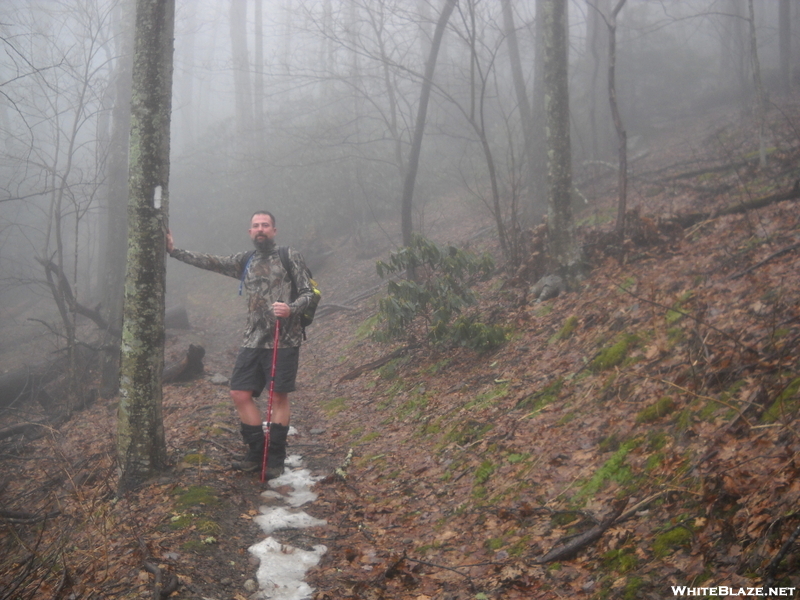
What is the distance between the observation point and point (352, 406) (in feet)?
28.0

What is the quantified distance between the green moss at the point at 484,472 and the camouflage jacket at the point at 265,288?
2137mm

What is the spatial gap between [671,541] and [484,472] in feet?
6.82

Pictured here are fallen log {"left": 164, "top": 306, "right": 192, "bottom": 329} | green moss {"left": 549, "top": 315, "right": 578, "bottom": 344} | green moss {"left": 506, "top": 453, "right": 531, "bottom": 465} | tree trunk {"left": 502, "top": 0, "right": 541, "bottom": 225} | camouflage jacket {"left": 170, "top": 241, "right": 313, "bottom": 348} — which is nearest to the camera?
green moss {"left": 506, "top": 453, "right": 531, "bottom": 465}

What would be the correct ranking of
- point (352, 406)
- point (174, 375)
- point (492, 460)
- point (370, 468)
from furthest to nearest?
1. point (174, 375)
2. point (352, 406)
3. point (370, 468)
4. point (492, 460)

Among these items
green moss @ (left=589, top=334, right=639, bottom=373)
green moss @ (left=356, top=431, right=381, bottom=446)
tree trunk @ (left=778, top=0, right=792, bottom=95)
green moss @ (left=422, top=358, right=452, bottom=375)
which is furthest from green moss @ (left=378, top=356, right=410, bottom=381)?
tree trunk @ (left=778, top=0, right=792, bottom=95)

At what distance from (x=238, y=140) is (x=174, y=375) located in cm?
2062

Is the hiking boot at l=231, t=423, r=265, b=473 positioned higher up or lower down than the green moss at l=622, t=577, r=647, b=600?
lower down

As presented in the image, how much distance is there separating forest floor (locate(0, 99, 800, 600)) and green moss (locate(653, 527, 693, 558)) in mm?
11

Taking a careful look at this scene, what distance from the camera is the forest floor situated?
10.2 feet

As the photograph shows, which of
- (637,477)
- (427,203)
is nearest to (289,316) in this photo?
(637,477)

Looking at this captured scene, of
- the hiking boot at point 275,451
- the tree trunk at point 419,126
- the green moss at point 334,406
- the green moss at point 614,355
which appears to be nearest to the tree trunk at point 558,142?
the green moss at point 614,355

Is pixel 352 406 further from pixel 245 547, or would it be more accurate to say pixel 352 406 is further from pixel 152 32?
pixel 152 32

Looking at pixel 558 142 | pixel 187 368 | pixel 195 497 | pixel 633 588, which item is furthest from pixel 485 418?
pixel 187 368

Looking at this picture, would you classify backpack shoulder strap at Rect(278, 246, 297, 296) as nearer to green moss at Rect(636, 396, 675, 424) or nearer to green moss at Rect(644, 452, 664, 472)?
green moss at Rect(636, 396, 675, 424)
